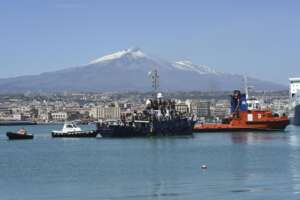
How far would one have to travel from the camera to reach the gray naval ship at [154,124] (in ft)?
255

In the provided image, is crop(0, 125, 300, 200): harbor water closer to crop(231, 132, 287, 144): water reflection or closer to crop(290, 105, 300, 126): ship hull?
crop(231, 132, 287, 144): water reflection

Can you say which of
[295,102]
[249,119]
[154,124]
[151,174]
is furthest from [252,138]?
[295,102]

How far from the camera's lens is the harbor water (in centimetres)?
2992

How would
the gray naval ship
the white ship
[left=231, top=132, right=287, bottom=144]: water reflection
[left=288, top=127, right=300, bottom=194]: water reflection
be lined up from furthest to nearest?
the white ship
the gray naval ship
[left=231, top=132, right=287, bottom=144]: water reflection
[left=288, top=127, right=300, bottom=194]: water reflection

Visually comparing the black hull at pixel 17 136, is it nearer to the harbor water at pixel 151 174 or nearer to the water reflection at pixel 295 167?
the harbor water at pixel 151 174

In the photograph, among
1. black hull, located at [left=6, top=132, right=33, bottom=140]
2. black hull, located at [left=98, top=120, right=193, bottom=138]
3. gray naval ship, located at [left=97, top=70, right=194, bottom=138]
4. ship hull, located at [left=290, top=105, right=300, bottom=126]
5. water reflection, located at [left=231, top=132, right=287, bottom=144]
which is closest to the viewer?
water reflection, located at [left=231, top=132, right=287, bottom=144]

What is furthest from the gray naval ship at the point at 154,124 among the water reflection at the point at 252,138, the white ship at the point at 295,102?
the white ship at the point at 295,102

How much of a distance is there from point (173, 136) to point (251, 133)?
10536 mm

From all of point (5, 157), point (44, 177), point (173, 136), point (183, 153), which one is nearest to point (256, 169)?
point (44, 177)

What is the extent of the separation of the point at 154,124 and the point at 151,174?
40.6m

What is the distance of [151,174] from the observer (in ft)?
123

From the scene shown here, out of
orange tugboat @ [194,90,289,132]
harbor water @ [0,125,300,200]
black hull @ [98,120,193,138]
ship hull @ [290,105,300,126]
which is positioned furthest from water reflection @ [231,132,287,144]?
ship hull @ [290,105,300,126]

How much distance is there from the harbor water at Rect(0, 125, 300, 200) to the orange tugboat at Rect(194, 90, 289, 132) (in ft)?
103

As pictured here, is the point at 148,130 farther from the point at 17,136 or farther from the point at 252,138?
the point at 17,136
